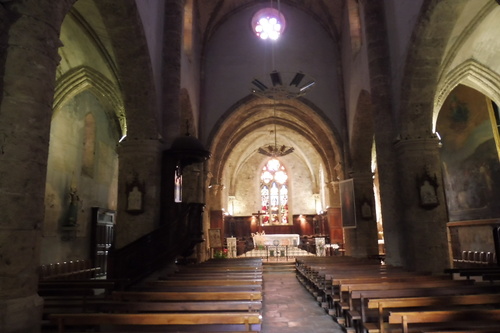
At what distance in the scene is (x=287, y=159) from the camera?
33.2 metres

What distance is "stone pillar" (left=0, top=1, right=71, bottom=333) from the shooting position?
3.82 metres

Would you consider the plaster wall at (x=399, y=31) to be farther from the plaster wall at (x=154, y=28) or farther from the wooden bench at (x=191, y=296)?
the wooden bench at (x=191, y=296)

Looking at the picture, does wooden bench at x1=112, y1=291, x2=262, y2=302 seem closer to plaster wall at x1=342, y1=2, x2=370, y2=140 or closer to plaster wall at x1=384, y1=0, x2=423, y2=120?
plaster wall at x1=384, y1=0, x2=423, y2=120

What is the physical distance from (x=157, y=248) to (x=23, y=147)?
5.36 m

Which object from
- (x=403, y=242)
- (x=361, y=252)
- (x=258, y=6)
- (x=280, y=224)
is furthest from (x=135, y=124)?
(x=280, y=224)

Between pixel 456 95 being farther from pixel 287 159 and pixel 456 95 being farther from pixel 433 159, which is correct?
pixel 287 159

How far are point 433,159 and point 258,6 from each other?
1336 cm

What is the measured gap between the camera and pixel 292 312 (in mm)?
7531

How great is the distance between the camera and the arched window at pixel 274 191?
108 ft

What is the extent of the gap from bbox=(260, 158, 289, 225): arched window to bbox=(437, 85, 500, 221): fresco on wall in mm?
16515

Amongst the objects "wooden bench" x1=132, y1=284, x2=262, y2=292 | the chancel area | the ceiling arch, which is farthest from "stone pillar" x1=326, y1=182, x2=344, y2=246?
"wooden bench" x1=132, y1=284, x2=262, y2=292

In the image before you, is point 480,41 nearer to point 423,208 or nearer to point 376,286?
point 423,208

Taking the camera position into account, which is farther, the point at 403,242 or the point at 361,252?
the point at 361,252

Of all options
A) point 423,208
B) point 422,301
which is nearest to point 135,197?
point 422,301
